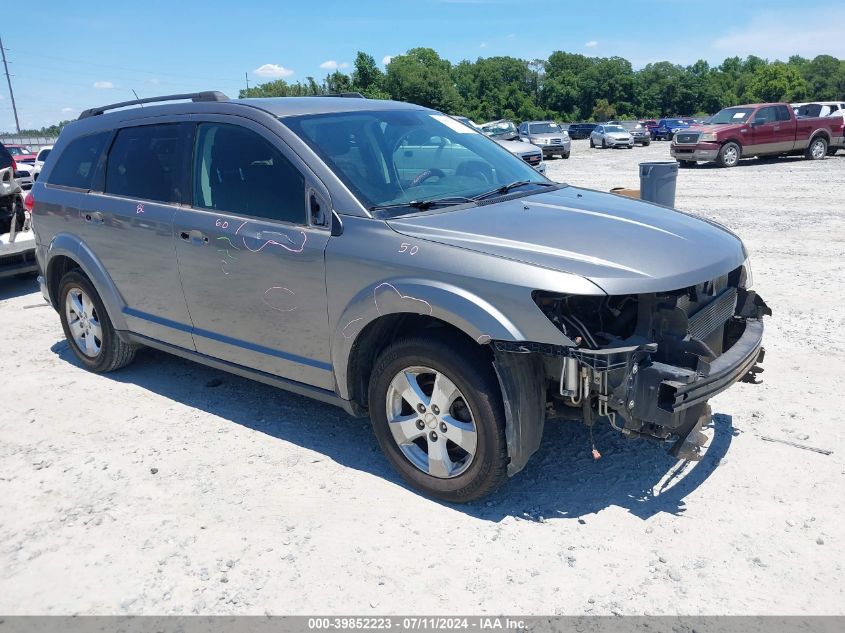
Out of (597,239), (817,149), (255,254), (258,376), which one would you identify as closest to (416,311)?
(597,239)

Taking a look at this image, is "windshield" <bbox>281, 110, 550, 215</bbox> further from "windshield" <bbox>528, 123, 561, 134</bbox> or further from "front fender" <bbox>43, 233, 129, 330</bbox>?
"windshield" <bbox>528, 123, 561, 134</bbox>

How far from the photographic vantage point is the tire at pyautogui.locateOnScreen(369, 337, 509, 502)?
10.7ft

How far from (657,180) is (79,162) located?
4915mm

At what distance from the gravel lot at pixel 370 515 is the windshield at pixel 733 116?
1945 cm

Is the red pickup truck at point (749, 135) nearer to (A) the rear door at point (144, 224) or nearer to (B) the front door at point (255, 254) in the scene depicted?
(A) the rear door at point (144, 224)

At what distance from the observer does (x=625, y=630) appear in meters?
2.66

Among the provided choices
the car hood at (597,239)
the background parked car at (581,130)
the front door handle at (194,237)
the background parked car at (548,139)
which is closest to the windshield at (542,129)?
the background parked car at (548,139)

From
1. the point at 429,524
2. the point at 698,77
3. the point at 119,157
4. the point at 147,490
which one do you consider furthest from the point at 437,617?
the point at 698,77

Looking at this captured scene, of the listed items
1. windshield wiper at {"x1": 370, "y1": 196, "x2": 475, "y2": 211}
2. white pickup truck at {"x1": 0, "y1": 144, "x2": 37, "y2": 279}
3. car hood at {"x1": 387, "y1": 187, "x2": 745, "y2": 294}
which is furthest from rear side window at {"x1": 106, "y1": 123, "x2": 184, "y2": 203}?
white pickup truck at {"x1": 0, "y1": 144, "x2": 37, "y2": 279}

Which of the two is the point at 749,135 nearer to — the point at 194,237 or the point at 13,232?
the point at 13,232

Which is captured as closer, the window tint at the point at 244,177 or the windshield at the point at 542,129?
the window tint at the point at 244,177

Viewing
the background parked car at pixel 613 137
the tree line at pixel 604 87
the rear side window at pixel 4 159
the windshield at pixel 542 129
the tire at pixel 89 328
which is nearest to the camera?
the tire at pixel 89 328

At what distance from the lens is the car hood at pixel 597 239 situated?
121 inches

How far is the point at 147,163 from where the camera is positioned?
187 inches
